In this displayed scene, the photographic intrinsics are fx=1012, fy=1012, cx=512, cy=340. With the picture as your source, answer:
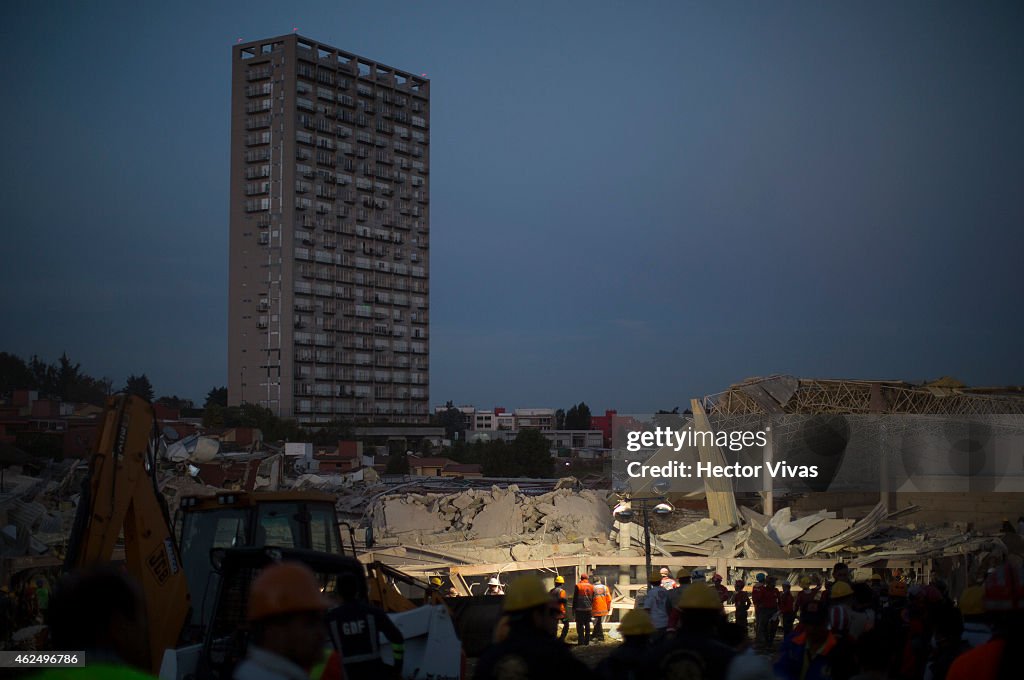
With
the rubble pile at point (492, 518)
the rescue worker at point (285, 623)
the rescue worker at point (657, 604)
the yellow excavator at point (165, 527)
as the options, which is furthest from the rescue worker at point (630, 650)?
the rubble pile at point (492, 518)

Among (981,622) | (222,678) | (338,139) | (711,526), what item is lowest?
(711,526)

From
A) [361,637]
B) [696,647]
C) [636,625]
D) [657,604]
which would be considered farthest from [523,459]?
[696,647]

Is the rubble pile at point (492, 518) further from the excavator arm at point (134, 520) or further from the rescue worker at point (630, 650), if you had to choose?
the rescue worker at point (630, 650)

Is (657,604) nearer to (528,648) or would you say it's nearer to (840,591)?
(840,591)

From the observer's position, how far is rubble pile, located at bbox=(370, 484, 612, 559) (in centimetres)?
3078

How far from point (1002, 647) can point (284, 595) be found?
2.52m

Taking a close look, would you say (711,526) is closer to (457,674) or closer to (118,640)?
(457,674)

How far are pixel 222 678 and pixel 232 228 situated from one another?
84.5 meters

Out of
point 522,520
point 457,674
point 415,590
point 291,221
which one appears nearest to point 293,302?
point 291,221

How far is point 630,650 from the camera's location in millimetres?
5707

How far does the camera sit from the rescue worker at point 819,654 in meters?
6.42

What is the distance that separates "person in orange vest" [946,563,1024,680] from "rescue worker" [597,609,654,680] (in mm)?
1748

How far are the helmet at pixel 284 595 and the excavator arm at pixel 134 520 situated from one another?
7.61 metres

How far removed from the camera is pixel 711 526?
32625 mm
